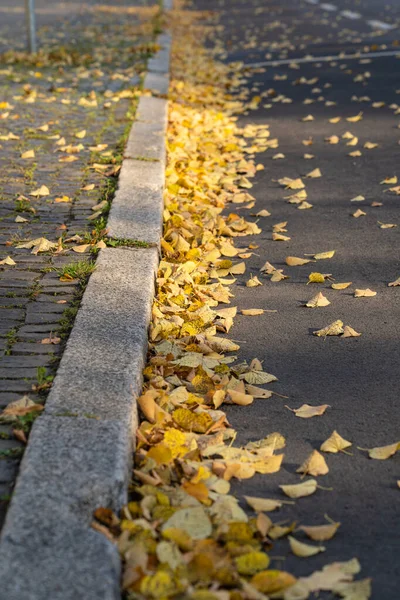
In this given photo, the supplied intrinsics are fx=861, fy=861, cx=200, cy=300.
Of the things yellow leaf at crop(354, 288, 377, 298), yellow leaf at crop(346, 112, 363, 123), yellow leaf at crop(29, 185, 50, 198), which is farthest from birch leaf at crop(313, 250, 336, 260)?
yellow leaf at crop(346, 112, 363, 123)

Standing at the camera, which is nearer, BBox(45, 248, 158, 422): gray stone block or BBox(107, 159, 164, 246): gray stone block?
BBox(45, 248, 158, 422): gray stone block

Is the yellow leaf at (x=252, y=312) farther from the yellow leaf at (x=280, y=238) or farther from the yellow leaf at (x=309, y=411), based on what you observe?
the yellow leaf at (x=280, y=238)

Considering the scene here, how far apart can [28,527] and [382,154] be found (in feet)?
17.1

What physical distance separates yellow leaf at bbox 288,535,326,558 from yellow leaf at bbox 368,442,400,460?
1.70 feet

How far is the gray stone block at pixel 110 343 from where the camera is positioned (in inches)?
110

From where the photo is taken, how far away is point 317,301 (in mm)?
3992

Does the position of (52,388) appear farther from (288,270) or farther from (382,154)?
(382,154)

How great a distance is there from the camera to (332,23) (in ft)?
52.5

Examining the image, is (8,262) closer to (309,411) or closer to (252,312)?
(252,312)

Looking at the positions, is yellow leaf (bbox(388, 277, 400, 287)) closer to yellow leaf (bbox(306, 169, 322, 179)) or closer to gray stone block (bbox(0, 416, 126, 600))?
gray stone block (bbox(0, 416, 126, 600))

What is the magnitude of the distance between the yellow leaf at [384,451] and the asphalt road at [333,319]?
0.02 meters

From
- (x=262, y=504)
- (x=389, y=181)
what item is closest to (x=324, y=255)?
(x=389, y=181)

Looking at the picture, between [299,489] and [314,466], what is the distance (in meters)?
0.13

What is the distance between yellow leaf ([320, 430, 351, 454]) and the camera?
2850 mm
